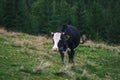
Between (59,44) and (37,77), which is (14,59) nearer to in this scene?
(59,44)

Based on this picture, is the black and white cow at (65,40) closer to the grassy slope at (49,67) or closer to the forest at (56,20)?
the grassy slope at (49,67)

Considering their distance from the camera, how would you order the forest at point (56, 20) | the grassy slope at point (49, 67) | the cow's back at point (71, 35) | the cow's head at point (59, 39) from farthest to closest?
the forest at point (56, 20)
the cow's back at point (71, 35)
the cow's head at point (59, 39)
the grassy slope at point (49, 67)

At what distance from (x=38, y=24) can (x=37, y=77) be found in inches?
2417

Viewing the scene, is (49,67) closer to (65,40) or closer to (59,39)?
(59,39)

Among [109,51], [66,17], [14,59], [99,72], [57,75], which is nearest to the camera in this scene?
[57,75]

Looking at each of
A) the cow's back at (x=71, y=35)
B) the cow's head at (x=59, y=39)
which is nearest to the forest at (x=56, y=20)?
the cow's back at (x=71, y=35)

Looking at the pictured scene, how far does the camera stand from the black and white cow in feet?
55.6

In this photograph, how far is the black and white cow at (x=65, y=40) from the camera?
17.0m

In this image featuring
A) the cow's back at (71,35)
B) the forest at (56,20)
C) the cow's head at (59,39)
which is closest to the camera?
the cow's head at (59,39)

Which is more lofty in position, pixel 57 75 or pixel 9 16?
pixel 57 75

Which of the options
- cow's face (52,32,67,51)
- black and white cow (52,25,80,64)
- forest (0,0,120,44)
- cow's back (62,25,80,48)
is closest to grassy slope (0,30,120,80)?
black and white cow (52,25,80,64)

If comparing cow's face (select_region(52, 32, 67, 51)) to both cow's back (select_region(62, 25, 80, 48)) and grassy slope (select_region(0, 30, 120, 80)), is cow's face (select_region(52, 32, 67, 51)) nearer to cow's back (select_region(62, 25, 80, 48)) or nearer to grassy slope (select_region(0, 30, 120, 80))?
cow's back (select_region(62, 25, 80, 48))

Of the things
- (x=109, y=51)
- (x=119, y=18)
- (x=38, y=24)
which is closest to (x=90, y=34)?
(x=119, y=18)

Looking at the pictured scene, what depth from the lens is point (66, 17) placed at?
257ft
